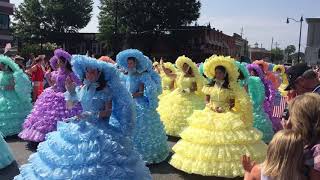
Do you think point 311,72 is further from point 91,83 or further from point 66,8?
point 66,8

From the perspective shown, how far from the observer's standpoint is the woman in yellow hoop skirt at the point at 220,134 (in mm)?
7055

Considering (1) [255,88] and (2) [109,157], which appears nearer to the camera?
(2) [109,157]

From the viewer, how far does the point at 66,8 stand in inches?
2386

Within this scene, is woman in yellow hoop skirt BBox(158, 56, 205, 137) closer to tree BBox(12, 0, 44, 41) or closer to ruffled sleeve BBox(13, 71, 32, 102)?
ruffled sleeve BBox(13, 71, 32, 102)

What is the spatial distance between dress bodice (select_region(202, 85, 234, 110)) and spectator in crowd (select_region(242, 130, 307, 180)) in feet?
14.8

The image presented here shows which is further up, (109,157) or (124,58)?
(124,58)

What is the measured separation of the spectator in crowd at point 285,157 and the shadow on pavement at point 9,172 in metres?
5.58

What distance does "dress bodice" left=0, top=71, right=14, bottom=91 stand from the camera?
1056 centimetres

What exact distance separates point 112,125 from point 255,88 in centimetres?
575

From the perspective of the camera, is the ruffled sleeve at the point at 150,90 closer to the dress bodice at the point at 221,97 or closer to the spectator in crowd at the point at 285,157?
the dress bodice at the point at 221,97

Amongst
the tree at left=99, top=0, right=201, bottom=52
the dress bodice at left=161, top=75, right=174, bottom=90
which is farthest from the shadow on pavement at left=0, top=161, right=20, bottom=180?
the tree at left=99, top=0, right=201, bottom=52

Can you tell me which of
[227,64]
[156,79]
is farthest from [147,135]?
[227,64]

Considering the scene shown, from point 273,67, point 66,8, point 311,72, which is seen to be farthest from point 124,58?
point 66,8

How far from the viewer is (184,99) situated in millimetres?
11516
